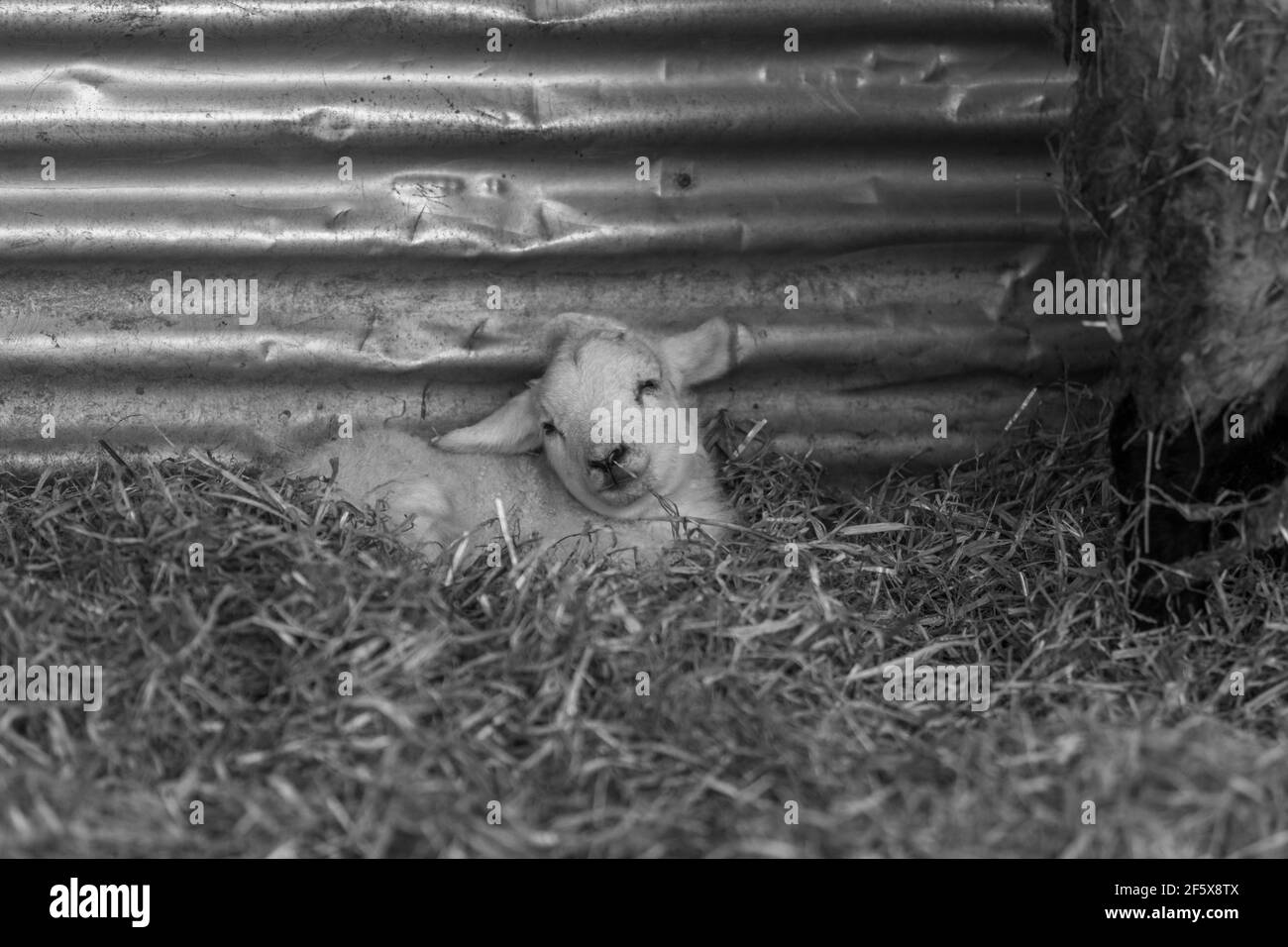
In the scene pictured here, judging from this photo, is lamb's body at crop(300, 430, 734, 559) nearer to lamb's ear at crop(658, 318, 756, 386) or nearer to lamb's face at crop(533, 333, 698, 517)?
lamb's face at crop(533, 333, 698, 517)

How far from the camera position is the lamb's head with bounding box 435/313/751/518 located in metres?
4.38

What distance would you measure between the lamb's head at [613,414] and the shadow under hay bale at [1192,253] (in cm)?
146

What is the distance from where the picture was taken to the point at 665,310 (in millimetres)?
4809

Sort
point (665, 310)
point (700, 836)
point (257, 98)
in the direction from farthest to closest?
point (665, 310), point (257, 98), point (700, 836)

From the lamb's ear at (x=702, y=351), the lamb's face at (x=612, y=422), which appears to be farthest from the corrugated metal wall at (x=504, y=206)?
the lamb's face at (x=612, y=422)

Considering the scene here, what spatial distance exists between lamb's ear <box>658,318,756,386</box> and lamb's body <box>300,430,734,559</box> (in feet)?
0.96

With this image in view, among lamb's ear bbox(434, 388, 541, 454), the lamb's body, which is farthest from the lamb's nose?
lamb's ear bbox(434, 388, 541, 454)

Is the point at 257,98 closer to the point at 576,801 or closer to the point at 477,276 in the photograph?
the point at 477,276

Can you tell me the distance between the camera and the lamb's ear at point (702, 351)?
182 inches

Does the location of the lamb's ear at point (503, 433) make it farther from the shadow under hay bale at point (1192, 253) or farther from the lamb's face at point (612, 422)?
the shadow under hay bale at point (1192, 253)

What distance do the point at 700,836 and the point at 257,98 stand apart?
3038 millimetres

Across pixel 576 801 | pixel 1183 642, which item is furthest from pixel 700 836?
pixel 1183 642

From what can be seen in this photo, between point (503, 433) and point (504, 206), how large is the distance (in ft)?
2.58

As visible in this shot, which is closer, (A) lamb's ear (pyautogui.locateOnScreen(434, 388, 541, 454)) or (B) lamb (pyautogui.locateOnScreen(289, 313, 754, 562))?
(B) lamb (pyautogui.locateOnScreen(289, 313, 754, 562))
